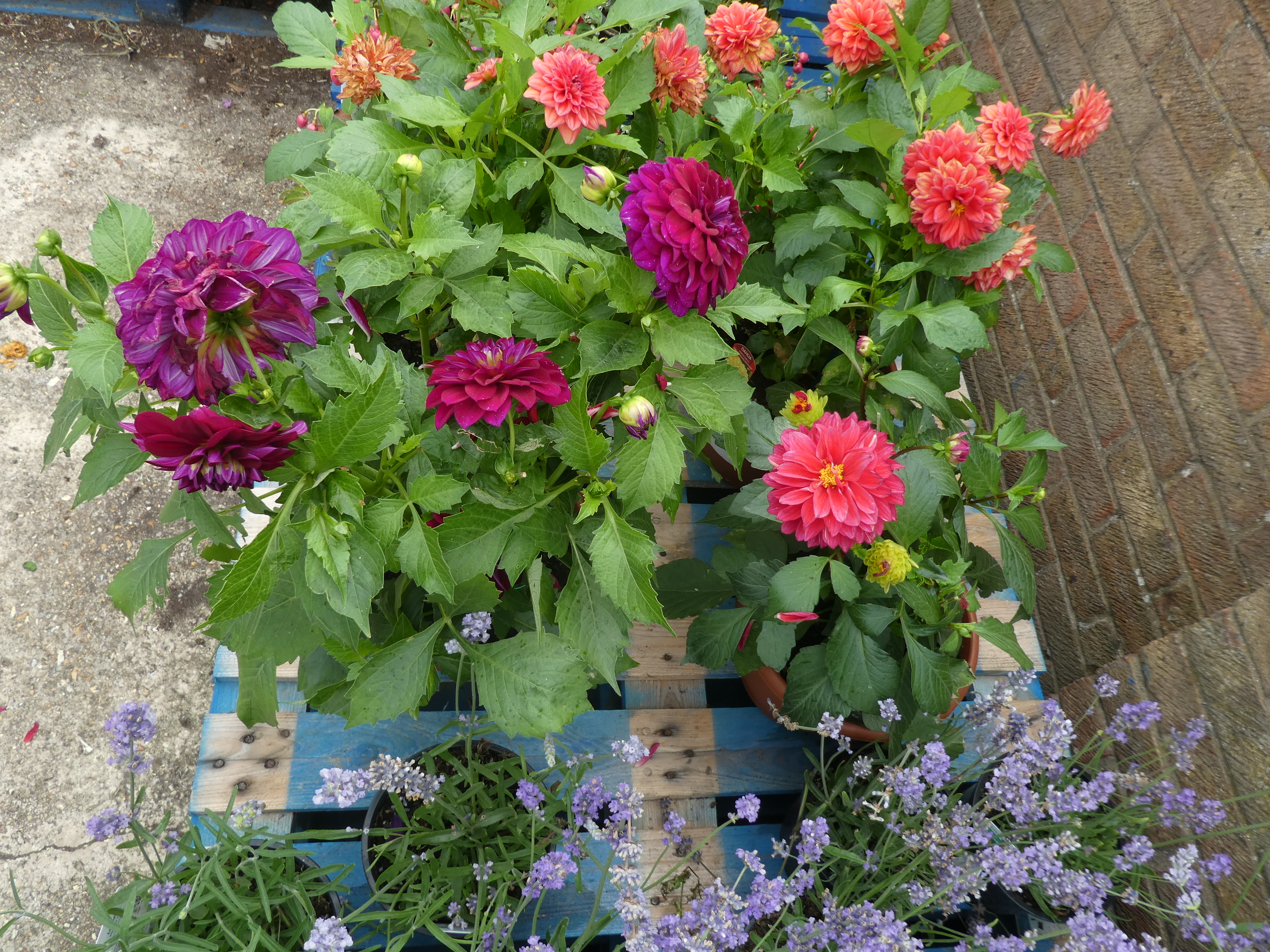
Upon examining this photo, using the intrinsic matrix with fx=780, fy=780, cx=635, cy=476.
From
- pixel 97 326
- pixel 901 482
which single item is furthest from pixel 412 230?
pixel 901 482

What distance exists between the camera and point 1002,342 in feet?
5.67

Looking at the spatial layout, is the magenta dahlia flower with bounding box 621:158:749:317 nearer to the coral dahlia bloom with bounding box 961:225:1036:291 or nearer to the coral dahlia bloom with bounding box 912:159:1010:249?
the coral dahlia bloom with bounding box 912:159:1010:249

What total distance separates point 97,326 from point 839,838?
1.09 metres

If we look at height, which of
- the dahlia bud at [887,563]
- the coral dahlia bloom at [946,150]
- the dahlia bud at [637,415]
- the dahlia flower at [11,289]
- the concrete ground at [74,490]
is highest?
the coral dahlia bloom at [946,150]

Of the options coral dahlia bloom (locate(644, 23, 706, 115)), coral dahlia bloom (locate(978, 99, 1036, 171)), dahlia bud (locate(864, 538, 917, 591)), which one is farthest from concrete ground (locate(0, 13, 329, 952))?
coral dahlia bloom (locate(978, 99, 1036, 171))

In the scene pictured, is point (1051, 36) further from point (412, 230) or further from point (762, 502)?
point (412, 230)

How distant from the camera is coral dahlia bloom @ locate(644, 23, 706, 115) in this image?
3.46 ft

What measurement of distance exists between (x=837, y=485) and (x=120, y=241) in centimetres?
80

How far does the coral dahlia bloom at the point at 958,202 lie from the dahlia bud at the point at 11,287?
40.7 inches

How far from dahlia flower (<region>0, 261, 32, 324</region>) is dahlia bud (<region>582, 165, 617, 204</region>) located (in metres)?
0.58

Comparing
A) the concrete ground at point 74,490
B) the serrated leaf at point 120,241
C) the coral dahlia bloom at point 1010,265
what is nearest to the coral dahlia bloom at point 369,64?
the serrated leaf at point 120,241

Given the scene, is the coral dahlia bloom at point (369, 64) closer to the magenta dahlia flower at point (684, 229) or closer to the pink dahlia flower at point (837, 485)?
the magenta dahlia flower at point (684, 229)

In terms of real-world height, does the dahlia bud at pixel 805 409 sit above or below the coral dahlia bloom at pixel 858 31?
below

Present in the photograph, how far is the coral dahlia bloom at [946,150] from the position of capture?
102cm
